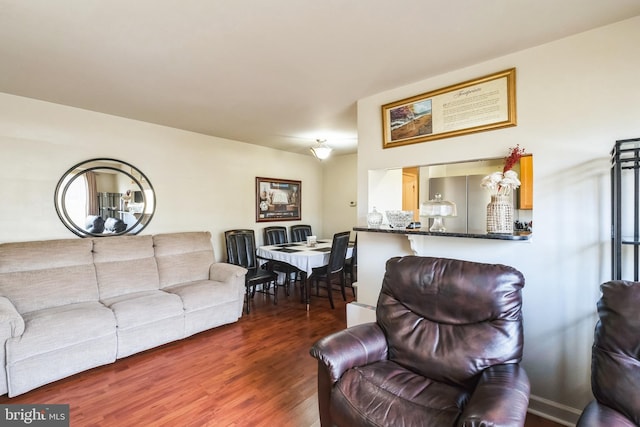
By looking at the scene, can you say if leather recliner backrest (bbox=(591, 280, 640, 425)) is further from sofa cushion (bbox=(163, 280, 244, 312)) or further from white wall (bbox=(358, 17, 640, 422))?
sofa cushion (bbox=(163, 280, 244, 312))

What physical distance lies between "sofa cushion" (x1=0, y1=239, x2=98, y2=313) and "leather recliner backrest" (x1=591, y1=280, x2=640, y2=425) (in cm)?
385

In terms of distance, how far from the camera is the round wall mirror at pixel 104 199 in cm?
323

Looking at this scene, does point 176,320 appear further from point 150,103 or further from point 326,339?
point 150,103

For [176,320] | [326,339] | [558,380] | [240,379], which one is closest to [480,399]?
[326,339]


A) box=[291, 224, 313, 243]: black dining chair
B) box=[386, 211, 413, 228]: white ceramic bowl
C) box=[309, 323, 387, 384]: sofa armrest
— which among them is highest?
box=[386, 211, 413, 228]: white ceramic bowl

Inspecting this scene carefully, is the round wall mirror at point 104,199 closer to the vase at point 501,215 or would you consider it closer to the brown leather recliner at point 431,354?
the brown leather recliner at point 431,354

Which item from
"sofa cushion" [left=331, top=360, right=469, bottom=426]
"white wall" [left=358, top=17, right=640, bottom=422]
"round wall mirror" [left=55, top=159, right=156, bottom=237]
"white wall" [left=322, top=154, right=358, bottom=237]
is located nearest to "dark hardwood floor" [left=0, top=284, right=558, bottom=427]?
"white wall" [left=358, top=17, right=640, bottom=422]

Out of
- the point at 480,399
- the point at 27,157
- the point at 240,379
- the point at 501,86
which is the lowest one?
the point at 240,379

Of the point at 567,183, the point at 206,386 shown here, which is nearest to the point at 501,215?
the point at 567,183

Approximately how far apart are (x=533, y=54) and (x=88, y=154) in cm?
428

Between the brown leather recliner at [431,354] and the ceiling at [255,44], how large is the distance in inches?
56.6

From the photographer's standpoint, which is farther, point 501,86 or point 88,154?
point 88,154

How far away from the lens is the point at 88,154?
3363mm

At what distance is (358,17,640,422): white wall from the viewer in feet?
5.81
